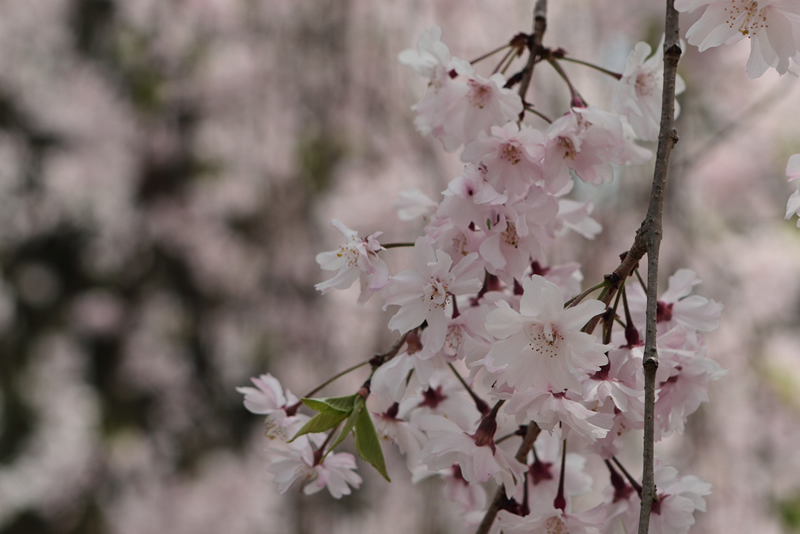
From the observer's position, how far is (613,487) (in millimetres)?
664

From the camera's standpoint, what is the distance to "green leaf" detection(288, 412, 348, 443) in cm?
56

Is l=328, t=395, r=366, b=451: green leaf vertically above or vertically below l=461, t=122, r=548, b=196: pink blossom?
below

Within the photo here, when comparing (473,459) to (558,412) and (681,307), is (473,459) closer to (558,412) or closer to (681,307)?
(558,412)

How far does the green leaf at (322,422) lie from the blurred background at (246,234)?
1.84 meters

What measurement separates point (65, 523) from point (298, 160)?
2.52 m

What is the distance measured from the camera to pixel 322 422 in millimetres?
571

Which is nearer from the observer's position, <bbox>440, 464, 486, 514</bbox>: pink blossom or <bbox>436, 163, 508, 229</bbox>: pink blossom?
<bbox>436, 163, 508, 229</bbox>: pink blossom

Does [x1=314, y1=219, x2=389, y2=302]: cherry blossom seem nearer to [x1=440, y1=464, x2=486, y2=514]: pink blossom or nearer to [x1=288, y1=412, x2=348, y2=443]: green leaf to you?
[x1=288, y1=412, x2=348, y2=443]: green leaf

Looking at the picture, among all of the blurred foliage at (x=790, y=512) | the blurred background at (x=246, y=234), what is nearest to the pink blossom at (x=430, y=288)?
the blurred background at (x=246, y=234)

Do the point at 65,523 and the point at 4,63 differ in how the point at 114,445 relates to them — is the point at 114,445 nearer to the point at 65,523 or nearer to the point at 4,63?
the point at 65,523

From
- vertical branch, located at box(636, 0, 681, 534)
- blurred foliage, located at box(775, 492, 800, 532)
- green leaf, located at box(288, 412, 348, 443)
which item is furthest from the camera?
blurred foliage, located at box(775, 492, 800, 532)

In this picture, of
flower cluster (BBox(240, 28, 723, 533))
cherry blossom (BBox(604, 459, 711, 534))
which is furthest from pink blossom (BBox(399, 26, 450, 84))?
cherry blossom (BBox(604, 459, 711, 534))

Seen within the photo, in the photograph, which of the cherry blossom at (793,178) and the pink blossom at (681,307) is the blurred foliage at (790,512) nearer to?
the pink blossom at (681,307)

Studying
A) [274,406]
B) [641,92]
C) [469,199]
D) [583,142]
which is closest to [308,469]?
[274,406]
